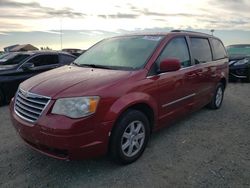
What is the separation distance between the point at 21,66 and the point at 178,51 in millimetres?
4539

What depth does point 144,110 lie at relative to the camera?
13.1 ft

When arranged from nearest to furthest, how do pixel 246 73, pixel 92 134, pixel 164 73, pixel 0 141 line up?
pixel 92 134, pixel 164 73, pixel 0 141, pixel 246 73

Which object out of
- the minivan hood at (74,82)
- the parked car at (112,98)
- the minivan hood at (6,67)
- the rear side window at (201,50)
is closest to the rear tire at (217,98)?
the rear side window at (201,50)

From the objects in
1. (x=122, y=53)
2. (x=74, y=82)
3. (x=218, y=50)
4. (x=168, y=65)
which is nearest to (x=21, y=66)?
(x=122, y=53)

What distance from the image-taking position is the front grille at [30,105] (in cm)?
330

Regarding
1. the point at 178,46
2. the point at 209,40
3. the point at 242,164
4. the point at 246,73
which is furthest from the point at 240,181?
the point at 246,73

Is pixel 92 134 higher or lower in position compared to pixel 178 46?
lower

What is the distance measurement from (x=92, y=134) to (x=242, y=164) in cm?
209

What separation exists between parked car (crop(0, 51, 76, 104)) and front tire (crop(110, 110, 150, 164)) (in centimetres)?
453

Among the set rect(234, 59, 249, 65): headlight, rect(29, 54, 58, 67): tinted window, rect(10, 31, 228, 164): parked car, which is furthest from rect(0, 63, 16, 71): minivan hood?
rect(234, 59, 249, 65): headlight

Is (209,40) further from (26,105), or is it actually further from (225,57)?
(26,105)

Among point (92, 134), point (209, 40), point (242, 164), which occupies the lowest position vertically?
point (242, 164)

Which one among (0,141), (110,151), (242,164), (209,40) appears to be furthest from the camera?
(209,40)

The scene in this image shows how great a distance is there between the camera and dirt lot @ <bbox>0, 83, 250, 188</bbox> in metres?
3.36
